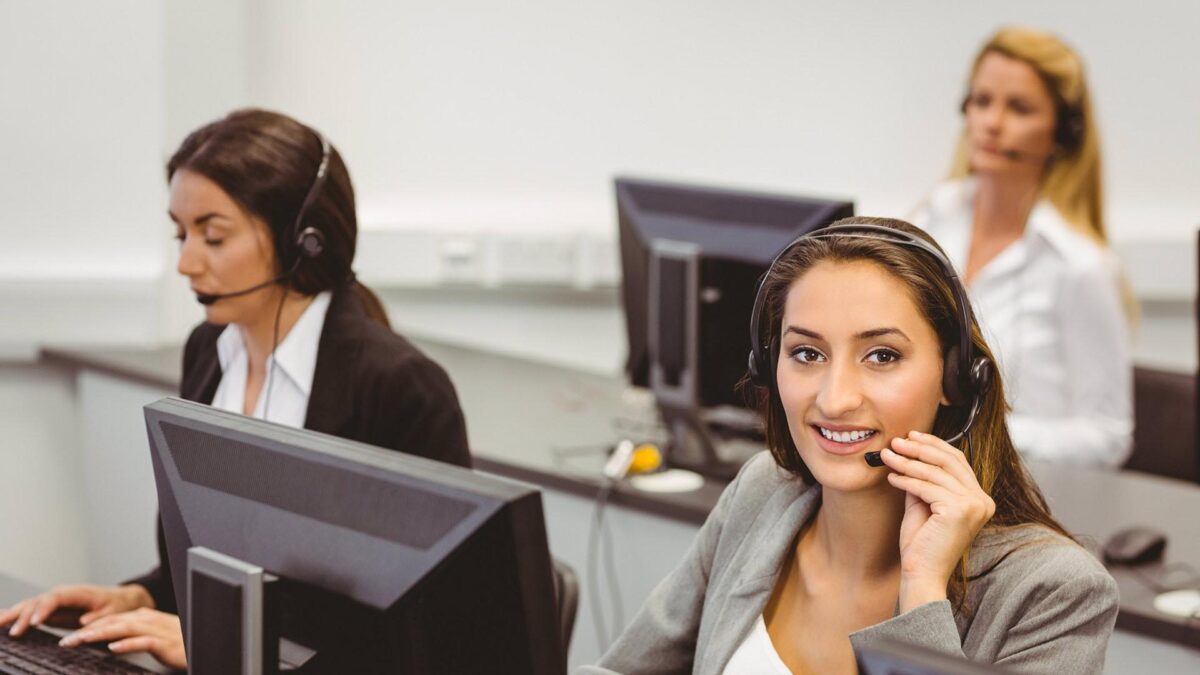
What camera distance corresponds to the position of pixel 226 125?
193cm

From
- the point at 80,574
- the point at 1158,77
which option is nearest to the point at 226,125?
the point at 80,574

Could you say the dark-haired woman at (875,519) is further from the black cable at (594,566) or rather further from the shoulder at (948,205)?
the shoulder at (948,205)

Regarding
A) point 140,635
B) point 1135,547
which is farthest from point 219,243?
point 1135,547

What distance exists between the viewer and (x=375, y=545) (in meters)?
1.00

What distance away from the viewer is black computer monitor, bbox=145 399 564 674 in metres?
0.95

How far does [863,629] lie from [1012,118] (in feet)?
6.59

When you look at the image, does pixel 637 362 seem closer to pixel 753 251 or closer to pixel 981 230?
pixel 753 251

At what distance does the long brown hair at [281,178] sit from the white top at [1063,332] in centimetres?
150

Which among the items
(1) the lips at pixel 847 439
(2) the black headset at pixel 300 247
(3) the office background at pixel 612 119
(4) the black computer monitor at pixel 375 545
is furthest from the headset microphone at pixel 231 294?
(3) the office background at pixel 612 119

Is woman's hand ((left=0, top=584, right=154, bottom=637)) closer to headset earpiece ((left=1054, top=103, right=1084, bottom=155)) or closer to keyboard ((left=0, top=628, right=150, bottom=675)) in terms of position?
keyboard ((left=0, top=628, right=150, bottom=675))

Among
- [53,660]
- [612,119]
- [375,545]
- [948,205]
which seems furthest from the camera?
[612,119]

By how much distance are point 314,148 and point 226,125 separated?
0.40 feet

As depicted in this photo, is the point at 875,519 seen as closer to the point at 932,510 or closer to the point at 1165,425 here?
the point at 932,510

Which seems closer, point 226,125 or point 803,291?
point 803,291
